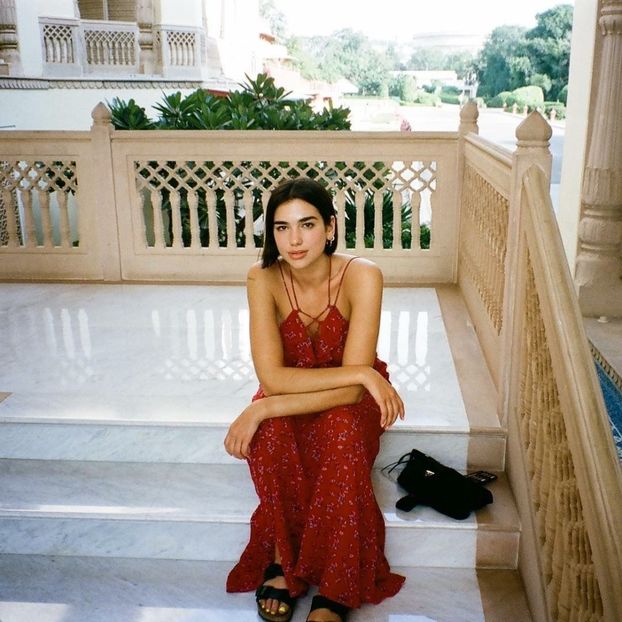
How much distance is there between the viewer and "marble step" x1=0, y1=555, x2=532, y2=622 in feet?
7.06

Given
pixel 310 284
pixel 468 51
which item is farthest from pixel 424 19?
pixel 310 284

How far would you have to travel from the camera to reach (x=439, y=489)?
7.95 feet

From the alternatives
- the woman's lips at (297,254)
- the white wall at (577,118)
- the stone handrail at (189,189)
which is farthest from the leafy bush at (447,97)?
the woman's lips at (297,254)

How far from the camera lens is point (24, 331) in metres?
3.86

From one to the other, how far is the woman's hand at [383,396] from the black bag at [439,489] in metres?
0.37

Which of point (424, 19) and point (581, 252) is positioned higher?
point (424, 19)

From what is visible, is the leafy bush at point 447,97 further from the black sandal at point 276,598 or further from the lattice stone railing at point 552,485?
the black sandal at point 276,598

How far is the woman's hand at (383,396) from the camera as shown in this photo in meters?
2.18

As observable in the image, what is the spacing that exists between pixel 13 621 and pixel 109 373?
1.28 metres

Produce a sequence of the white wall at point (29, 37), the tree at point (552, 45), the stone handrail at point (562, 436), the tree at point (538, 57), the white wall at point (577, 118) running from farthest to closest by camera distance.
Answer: the tree at point (538, 57) → the tree at point (552, 45) → the white wall at point (29, 37) → the white wall at point (577, 118) → the stone handrail at point (562, 436)

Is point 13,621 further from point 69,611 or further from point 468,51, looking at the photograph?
point 468,51

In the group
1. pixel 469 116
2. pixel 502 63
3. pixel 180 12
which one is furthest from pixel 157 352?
pixel 502 63

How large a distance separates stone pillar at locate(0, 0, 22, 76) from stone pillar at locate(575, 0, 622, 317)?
11358 millimetres

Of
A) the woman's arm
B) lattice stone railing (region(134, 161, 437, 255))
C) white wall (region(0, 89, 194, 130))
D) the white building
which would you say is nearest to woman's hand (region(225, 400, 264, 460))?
the woman's arm
